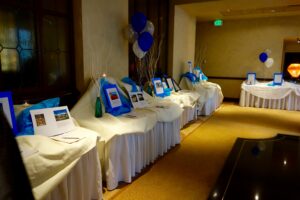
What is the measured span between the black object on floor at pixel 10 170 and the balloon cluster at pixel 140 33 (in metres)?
3.08

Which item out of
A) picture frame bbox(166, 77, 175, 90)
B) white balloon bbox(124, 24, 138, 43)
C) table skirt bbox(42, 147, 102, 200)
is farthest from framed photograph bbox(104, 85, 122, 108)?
picture frame bbox(166, 77, 175, 90)

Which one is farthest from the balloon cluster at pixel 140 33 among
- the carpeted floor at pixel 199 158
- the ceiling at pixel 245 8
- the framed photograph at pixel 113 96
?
the ceiling at pixel 245 8

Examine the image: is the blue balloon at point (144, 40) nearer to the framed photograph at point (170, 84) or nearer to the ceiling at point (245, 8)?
the framed photograph at point (170, 84)

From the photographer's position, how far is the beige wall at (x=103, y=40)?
2910 millimetres

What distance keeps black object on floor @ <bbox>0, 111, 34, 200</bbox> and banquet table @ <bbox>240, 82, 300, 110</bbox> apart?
6.89 m

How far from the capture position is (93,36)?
118 inches

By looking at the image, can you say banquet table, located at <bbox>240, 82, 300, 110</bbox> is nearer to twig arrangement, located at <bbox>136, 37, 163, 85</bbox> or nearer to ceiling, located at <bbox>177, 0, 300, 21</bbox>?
ceiling, located at <bbox>177, 0, 300, 21</bbox>

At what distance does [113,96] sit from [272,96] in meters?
5.27

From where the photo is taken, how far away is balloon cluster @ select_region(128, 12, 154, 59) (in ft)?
10.8

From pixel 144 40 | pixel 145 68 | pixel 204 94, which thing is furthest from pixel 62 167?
pixel 204 94

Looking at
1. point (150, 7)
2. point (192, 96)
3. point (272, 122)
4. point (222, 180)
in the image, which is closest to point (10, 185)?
point (222, 180)

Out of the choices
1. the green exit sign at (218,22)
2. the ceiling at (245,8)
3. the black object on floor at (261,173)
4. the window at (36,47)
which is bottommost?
the black object on floor at (261,173)

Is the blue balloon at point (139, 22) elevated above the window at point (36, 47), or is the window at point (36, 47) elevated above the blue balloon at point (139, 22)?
the blue balloon at point (139, 22)

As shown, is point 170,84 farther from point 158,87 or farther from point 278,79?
point 278,79
